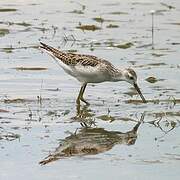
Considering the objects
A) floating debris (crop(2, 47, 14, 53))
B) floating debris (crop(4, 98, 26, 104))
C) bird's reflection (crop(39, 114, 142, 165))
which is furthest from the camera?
floating debris (crop(2, 47, 14, 53))

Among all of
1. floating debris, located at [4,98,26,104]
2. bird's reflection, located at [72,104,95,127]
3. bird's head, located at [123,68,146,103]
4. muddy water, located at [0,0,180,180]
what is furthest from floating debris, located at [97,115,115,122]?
bird's head, located at [123,68,146,103]

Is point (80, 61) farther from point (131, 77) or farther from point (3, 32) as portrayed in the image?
point (3, 32)

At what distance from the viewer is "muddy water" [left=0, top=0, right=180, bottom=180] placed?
1012 cm

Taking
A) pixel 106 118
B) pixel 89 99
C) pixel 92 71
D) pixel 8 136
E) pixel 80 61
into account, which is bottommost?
pixel 89 99

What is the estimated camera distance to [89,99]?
541 inches


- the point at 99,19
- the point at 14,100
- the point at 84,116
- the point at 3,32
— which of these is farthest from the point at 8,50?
the point at 84,116

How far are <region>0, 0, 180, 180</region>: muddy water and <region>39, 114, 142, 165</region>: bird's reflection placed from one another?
12 millimetres

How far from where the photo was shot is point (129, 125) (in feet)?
39.3

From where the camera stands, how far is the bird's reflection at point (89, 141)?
1049 centimetres

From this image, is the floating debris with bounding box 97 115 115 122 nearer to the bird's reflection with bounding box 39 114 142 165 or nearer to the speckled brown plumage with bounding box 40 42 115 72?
the bird's reflection with bounding box 39 114 142 165

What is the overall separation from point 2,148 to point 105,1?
1321cm

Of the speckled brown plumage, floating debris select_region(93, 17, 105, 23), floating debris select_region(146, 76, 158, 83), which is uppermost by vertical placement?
the speckled brown plumage

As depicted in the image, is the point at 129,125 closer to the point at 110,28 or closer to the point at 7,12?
the point at 110,28

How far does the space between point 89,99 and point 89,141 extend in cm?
268
